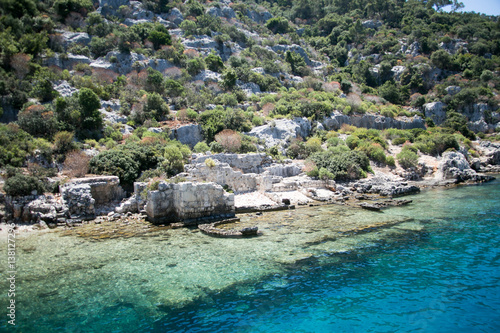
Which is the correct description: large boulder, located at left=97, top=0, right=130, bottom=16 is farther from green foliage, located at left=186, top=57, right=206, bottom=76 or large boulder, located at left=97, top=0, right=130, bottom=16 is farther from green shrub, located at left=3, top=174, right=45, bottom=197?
green shrub, located at left=3, top=174, right=45, bottom=197

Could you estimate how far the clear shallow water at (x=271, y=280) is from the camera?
23.1 feet

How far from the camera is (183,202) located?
54.6 feet

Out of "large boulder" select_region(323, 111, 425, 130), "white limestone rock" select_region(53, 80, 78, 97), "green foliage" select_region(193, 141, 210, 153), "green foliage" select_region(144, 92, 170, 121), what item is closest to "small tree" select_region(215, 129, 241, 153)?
"green foliage" select_region(193, 141, 210, 153)

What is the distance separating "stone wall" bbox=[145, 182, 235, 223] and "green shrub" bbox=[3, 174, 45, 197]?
637 cm

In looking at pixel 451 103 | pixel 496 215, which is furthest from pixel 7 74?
pixel 451 103

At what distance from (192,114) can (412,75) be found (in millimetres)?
49313

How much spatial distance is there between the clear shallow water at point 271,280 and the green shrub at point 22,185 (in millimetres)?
3847

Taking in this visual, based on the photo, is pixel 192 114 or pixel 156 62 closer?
pixel 192 114

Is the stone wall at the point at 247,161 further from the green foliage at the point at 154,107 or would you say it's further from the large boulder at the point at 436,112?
the large boulder at the point at 436,112

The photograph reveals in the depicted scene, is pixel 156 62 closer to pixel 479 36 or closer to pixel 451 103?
pixel 451 103

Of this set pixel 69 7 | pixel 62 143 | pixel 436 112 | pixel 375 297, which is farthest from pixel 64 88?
pixel 436 112

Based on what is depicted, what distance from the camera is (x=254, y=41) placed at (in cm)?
6316

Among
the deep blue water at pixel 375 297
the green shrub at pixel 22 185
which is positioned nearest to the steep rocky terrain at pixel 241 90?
the green shrub at pixel 22 185

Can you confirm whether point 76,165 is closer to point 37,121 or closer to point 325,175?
point 37,121
